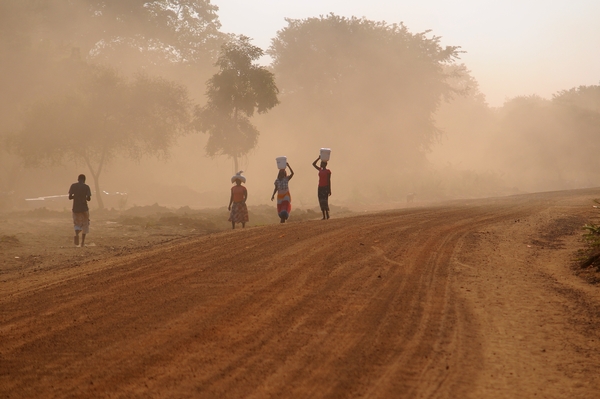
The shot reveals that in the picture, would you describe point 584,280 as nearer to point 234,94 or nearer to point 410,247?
point 410,247

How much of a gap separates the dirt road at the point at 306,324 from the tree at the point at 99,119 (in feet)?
69.3

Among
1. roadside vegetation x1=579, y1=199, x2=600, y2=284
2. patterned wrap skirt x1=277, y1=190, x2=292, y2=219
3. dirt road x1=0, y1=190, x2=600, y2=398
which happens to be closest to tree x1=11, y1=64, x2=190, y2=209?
patterned wrap skirt x1=277, y1=190, x2=292, y2=219

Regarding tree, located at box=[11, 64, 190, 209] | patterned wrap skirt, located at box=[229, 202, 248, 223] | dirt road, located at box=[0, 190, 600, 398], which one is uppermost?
tree, located at box=[11, 64, 190, 209]

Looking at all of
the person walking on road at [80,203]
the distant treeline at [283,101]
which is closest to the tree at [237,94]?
the distant treeline at [283,101]

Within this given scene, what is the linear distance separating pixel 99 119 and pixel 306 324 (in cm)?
2847

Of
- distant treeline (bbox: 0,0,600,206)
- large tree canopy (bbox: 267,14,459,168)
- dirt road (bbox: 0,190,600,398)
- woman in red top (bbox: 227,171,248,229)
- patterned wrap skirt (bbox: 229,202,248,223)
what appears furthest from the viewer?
large tree canopy (bbox: 267,14,459,168)

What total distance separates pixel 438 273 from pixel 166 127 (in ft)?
91.4

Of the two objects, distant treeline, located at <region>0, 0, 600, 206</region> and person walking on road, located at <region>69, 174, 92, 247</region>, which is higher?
distant treeline, located at <region>0, 0, 600, 206</region>

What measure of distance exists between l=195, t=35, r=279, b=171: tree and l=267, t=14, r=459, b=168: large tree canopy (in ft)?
54.4

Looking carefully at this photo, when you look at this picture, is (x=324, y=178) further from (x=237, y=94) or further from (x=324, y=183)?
(x=237, y=94)

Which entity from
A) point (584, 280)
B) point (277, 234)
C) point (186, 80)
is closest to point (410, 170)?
point (186, 80)

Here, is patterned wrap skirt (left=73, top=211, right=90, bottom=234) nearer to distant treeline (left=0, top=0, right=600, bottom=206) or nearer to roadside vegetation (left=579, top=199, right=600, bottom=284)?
roadside vegetation (left=579, top=199, right=600, bottom=284)

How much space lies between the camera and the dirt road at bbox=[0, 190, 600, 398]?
575 cm

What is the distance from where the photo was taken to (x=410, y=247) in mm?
12531
